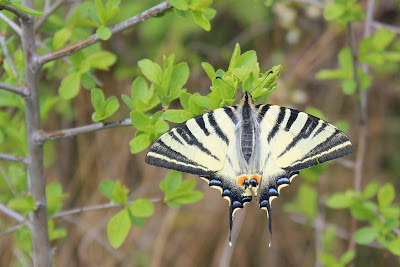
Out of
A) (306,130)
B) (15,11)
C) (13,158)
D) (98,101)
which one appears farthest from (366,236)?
(15,11)

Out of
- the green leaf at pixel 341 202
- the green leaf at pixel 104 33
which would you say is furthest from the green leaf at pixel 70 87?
the green leaf at pixel 341 202

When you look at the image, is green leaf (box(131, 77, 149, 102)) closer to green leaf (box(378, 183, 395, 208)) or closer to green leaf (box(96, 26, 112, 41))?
green leaf (box(96, 26, 112, 41))

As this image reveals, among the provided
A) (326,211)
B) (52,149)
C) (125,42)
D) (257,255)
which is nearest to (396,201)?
(326,211)

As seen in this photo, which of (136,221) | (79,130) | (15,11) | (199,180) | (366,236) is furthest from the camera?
(199,180)

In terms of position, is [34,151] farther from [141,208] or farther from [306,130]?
[306,130]

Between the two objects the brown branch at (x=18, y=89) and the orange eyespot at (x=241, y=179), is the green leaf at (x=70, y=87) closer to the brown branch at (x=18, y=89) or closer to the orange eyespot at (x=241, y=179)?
the brown branch at (x=18, y=89)

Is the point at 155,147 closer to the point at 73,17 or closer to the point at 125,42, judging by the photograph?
the point at 73,17

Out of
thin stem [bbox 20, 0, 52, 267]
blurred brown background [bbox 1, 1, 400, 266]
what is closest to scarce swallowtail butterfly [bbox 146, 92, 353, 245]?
thin stem [bbox 20, 0, 52, 267]
